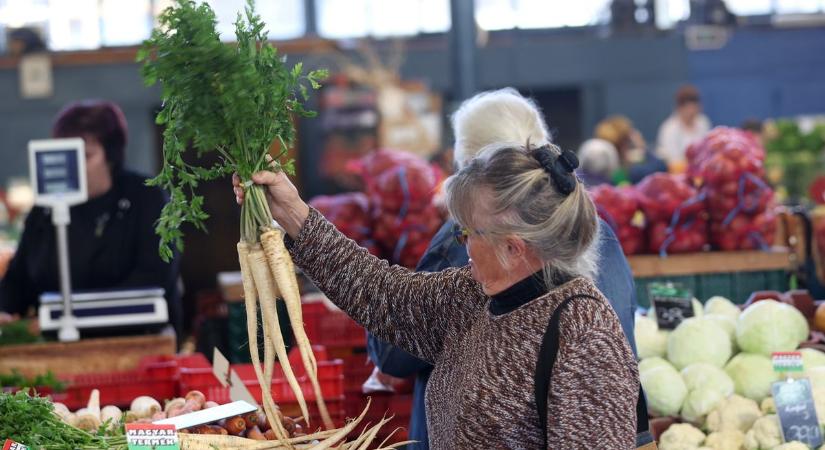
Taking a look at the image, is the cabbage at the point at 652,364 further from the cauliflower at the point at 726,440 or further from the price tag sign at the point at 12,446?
the price tag sign at the point at 12,446

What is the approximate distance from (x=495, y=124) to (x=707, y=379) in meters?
1.07

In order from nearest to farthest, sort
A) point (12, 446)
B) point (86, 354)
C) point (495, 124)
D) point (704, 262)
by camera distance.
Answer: point (12, 446), point (495, 124), point (86, 354), point (704, 262)

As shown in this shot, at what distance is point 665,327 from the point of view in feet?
12.0

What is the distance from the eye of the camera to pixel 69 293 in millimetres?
3838

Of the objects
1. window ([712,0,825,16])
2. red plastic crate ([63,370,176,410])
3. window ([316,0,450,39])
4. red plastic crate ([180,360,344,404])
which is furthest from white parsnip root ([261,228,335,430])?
window ([712,0,825,16])

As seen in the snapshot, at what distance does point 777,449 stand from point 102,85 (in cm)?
1122

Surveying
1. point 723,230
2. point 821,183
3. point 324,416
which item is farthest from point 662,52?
point 324,416

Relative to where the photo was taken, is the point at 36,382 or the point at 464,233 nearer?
the point at 464,233

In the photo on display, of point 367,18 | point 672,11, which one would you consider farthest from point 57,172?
point 672,11

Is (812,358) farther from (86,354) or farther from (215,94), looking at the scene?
(86,354)

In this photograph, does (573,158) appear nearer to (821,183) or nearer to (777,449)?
(777,449)

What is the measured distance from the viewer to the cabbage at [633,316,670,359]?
11.8 ft

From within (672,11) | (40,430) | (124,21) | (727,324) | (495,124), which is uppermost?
(124,21)

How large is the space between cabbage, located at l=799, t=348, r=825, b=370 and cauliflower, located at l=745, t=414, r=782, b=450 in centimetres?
32
